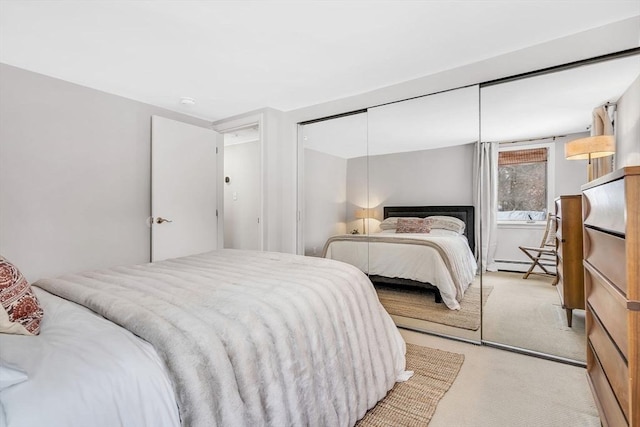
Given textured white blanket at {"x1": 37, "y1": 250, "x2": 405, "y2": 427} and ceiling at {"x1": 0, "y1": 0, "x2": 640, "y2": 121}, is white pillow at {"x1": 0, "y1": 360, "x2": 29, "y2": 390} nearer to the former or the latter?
textured white blanket at {"x1": 37, "y1": 250, "x2": 405, "y2": 427}

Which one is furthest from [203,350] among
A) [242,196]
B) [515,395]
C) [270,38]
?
[242,196]

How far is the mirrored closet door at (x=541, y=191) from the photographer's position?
2188 millimetres

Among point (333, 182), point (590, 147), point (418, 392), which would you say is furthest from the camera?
point (333, 182)

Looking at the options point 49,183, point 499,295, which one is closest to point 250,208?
point 49,183

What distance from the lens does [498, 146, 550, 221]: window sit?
A: 2.41m

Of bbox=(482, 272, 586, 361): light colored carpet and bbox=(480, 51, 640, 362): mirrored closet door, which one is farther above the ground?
bbox=(480, 51, 640, 362): mirrored closet door

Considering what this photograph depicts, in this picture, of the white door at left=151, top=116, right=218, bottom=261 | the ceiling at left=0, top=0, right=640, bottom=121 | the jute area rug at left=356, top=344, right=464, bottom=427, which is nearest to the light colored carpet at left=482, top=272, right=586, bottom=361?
the jute area rug at left=356, top=344, right=464, bottom=427

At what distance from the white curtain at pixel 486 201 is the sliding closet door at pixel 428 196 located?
50 mm

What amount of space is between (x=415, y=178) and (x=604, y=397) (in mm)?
2070

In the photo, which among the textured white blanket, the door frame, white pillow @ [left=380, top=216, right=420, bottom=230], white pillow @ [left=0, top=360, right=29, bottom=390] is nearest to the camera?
white pillow @ [left=0, top=360, right=29, bottom=390]

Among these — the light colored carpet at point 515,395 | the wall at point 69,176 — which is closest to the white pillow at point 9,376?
the light colored carpet at point 515,395

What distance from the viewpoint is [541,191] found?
2.42 metres

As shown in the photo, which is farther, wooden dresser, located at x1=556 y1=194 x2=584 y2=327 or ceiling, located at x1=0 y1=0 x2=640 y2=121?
wooden dresser, located at x1=556 y1=194 x2=584 y2=327

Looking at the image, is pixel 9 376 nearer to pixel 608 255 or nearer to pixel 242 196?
pixel 608 255
